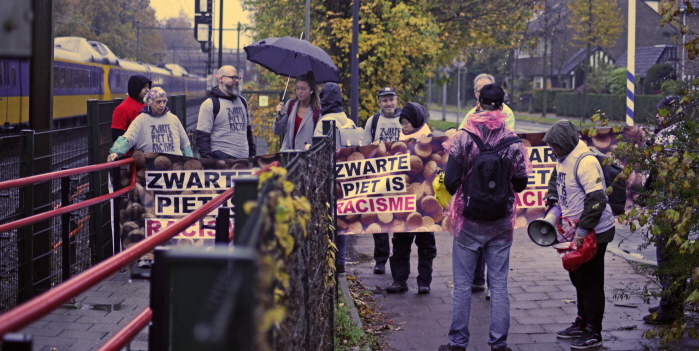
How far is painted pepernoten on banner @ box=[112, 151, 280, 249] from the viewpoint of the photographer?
21.4 feet

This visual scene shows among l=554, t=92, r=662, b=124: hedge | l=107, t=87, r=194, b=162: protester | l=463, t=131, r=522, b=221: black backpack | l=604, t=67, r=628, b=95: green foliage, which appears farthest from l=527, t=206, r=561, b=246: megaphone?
l=604, t=67, r=628, b=95: green foliage

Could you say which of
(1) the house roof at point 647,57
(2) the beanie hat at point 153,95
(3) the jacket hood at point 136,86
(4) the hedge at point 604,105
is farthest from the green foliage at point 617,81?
(2) the beanie hat at point 153,95

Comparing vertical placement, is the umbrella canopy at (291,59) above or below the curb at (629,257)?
above

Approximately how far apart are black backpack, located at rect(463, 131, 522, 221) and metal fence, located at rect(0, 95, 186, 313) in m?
3.16

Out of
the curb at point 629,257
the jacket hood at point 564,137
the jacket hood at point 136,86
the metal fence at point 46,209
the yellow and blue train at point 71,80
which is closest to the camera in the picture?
the jacket hood at point 564,137

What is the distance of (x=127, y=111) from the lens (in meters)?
7.73

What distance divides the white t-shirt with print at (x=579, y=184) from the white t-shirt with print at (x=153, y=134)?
3570mm

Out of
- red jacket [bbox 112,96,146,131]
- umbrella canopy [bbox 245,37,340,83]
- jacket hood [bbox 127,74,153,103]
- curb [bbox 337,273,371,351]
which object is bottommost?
curb [bbox 337,273,371,351]

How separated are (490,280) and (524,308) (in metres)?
1.57

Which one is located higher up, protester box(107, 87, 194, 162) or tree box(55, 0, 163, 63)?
tree box(55, 0, 163, 63)

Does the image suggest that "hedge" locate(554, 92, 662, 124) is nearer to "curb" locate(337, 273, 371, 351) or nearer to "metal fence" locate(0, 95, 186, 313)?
"curb" locate(337, 273, 371, 351)

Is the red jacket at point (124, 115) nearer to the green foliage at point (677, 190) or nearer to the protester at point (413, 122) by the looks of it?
the protester at point (413, 122)

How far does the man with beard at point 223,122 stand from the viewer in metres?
7.86

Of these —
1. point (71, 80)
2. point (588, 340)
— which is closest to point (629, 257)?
point (588, 340)
